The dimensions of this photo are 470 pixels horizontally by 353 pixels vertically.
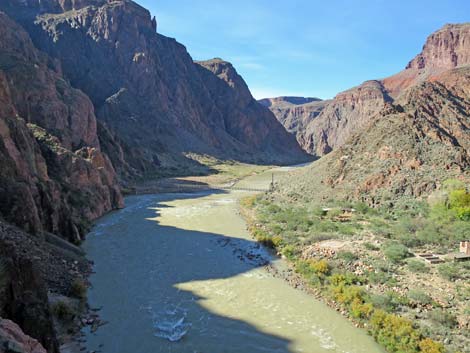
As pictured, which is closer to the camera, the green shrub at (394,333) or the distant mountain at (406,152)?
the green shrub at (394,333)

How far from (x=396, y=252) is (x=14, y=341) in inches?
798

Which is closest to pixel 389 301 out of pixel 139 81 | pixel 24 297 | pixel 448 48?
pixel 24 297

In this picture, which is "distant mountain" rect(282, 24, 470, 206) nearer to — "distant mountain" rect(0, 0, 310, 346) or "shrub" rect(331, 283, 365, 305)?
"shrub" rect(331, 283, 365, 305)

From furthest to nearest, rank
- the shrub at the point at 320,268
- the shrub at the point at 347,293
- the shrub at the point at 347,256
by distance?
1. the shrub at the point at 347,256
2. the shrub at the point at 320,268
3. the shrub at the point at 347,293

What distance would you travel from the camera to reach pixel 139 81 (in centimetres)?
12119

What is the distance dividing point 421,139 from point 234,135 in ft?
381

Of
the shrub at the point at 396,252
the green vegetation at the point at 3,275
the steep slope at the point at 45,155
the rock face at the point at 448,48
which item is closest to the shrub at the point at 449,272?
the shrub at the point at 396,252

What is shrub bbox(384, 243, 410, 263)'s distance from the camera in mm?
22375

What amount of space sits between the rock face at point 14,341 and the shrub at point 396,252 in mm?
19057

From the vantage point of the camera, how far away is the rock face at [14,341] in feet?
26.0

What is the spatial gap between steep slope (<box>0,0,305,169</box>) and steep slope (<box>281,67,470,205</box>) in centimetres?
4922

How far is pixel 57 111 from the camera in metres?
53.3

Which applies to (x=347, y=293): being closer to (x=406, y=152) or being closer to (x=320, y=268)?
(x=320, y=268)

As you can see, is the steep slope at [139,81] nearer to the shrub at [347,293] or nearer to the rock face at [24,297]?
the shrub at [347,293]
